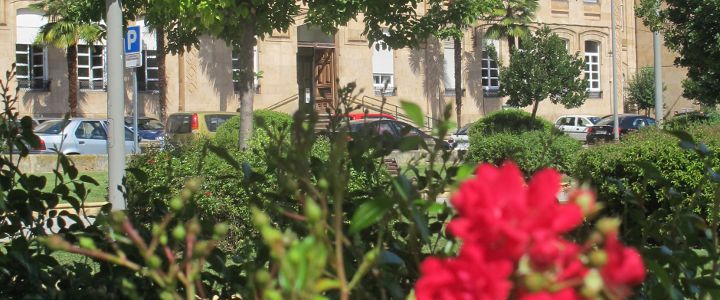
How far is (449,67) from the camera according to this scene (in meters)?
41.5

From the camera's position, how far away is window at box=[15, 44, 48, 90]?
33.3m

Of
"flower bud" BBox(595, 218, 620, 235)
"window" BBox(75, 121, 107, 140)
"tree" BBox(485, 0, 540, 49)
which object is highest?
"tree" BBox(485, 0, 540, 49)

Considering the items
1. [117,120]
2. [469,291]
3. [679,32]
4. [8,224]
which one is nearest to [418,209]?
[469,291]

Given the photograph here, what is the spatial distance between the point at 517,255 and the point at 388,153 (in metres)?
1.50

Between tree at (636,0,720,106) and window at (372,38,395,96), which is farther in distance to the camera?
window at (372,38,395,96)

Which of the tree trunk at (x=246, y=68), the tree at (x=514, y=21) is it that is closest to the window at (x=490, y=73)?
the tree at (x=514, y=21)

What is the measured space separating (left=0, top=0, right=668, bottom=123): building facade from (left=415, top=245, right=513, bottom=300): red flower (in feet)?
92.6

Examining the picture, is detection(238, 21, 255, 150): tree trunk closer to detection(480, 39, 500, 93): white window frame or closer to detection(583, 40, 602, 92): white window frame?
detection(480, 39, 500, 93): white window frame

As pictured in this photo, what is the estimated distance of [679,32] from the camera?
62.2ft

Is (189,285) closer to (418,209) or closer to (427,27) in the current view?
(418,209)

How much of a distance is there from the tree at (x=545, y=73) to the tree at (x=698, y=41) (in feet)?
60.3

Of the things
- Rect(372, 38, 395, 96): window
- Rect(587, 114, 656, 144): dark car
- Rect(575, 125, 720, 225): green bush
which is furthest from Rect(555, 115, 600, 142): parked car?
Rect(575, 125, 720, 225): green bush

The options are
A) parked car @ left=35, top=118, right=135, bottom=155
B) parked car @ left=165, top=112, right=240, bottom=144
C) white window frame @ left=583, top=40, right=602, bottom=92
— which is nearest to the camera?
parked car @ left=35, top=118, right=135, bottom=155

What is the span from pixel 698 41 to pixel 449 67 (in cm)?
2367
